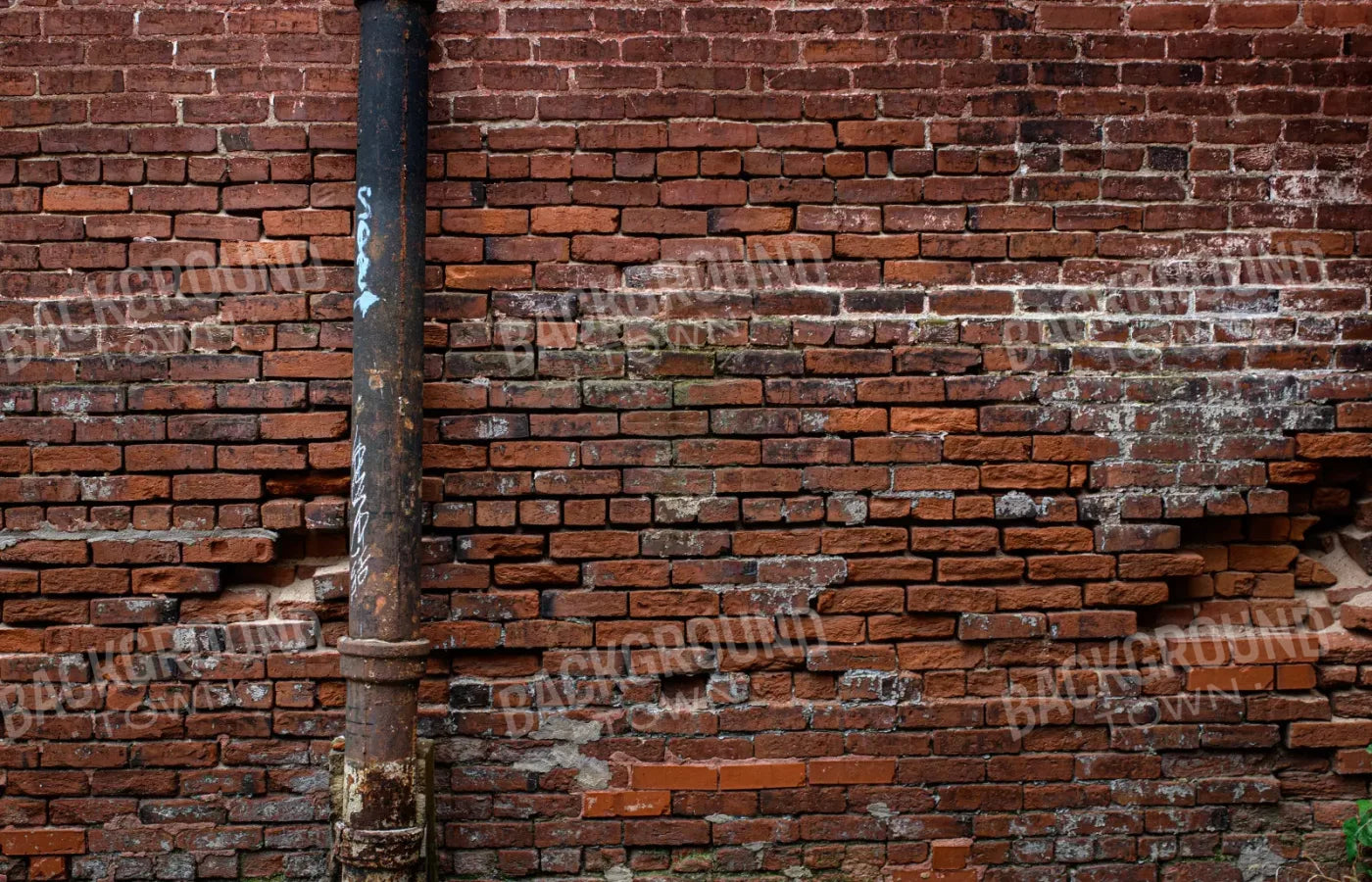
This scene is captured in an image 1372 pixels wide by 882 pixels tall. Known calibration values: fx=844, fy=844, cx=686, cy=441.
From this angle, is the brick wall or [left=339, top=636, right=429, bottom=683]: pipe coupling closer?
[left=339, top=636, right=429, bottom=683]: pipe coupling

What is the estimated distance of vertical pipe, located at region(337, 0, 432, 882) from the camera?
96.0 inches

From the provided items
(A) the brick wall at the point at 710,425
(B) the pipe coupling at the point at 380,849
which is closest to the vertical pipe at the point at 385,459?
(B) the pipe coupling at the point at 380,849

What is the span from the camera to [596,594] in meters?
2.74

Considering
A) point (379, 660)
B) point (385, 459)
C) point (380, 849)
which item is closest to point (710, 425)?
point (385, 459)

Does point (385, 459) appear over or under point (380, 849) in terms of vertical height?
over

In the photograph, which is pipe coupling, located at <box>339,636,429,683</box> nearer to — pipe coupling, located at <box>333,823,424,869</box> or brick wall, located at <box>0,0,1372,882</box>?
brick wall, located at <box>0,0,1372,882</box>

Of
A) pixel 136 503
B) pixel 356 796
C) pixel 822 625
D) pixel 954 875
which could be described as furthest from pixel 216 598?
pixel 954 875

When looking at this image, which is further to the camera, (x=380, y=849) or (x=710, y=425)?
(x=710, y=425)

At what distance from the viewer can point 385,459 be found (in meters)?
2.48

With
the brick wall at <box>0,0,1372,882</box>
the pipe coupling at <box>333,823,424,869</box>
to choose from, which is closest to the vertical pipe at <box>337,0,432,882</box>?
the pipe coupling at <box>333,823,424,869</box>

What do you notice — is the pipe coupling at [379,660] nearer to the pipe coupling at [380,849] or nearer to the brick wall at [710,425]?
the brick wall at [710,425]

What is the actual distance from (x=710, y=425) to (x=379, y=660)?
1226mm

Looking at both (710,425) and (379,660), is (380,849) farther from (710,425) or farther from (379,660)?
(710,425)

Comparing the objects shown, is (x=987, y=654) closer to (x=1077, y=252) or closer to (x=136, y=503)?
(x=1077, y=252)
